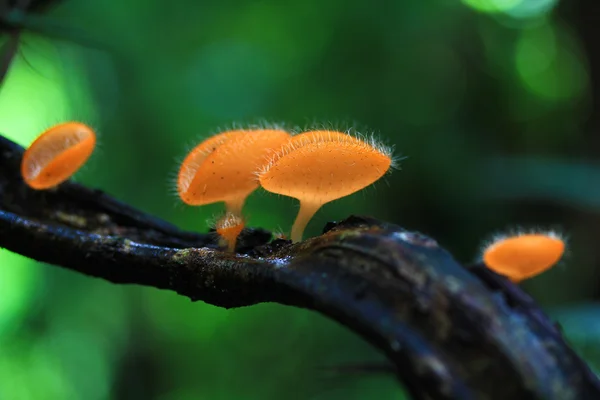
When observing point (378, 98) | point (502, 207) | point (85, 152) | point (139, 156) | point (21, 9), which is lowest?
point (85, 152)

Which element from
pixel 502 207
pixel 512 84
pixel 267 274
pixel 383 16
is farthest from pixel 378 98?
pixel 267 274

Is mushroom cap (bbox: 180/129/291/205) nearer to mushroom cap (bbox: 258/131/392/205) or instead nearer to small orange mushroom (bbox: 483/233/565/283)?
mushroom cap (bbox: 258/131/392/205)

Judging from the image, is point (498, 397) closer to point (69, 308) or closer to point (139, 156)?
point (139, 156)

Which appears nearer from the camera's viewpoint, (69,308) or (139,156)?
(139,156)

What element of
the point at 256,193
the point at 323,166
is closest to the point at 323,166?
the point at 323,166

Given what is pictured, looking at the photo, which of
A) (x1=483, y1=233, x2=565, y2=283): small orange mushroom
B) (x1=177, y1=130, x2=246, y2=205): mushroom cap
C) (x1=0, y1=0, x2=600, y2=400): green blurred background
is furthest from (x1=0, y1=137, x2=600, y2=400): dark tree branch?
(x1=0, y1=0, x2=600, y2=400): green blurred background

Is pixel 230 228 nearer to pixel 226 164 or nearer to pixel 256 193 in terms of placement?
pixel 226 164

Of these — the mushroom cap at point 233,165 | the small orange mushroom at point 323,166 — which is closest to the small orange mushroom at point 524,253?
the small orange mushroom at point 323,166
